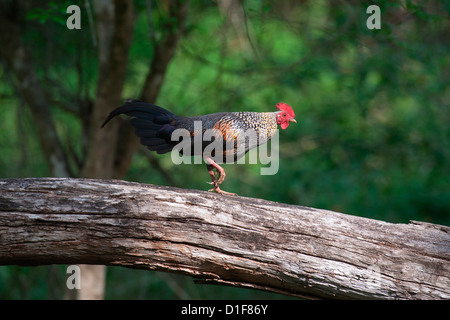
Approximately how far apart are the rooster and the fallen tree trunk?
705 millimetres

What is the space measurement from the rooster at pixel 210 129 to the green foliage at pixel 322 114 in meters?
2.27

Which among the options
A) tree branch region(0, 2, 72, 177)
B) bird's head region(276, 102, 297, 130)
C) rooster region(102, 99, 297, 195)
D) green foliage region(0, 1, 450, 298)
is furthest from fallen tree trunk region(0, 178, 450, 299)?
green foliage region(0, 1, 450, 298)

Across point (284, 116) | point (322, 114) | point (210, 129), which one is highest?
point (322, 114)

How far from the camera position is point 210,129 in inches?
129

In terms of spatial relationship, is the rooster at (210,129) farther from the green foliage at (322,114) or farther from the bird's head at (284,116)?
the green foliage at (322,114)

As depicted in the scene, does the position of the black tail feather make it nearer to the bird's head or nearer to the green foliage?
the bird's head

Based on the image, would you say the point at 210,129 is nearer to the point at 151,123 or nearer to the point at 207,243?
the point at 151,123

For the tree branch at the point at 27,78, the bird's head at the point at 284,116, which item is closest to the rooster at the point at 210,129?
the bird's head at the point at 284,116

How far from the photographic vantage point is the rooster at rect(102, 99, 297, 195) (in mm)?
3256

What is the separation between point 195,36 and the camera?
246 inches

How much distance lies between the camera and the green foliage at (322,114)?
5.84m

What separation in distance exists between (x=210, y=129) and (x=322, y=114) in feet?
11.9

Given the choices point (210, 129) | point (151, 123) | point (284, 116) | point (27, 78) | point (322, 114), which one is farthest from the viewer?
point (322, 114)

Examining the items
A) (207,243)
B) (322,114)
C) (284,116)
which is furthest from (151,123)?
(322,114)
